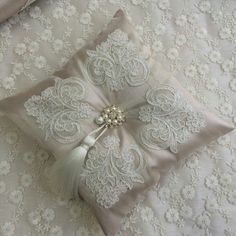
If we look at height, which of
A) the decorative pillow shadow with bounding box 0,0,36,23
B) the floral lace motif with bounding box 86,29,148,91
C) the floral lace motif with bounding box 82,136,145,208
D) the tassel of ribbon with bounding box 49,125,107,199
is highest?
the decorative pillow shadow with bounding box 0,0,36,23

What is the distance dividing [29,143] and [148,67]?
1.18 ft

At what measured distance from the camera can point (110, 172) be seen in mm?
893

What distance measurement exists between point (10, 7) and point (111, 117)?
17.8 inches

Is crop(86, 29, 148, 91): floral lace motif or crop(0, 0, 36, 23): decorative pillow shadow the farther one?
crop(0, 0, 36, 23): decorative pillow shadow

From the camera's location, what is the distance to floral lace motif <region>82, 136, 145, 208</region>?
35.2 inches

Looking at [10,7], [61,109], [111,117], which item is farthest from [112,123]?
[10,7]

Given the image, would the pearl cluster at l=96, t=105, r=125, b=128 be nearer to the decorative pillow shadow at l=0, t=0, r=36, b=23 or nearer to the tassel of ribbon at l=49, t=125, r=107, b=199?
the tassel of ribbon at l=49, t=125, r=107, b=199

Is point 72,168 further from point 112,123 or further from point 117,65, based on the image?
point 117,65

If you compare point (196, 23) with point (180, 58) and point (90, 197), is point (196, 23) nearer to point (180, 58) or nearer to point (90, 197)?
point (180, 58)

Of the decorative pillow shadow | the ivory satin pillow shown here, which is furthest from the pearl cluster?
the decorative pillow shadow

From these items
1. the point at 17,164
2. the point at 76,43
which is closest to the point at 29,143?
the point at 17,164

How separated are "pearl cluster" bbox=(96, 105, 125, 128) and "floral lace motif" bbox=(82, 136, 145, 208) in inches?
2.6

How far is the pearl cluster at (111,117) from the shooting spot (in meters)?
0.95

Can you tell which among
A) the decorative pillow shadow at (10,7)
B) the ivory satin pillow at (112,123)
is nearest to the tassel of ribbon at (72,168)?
the ivory satin pillow at (112,123)
